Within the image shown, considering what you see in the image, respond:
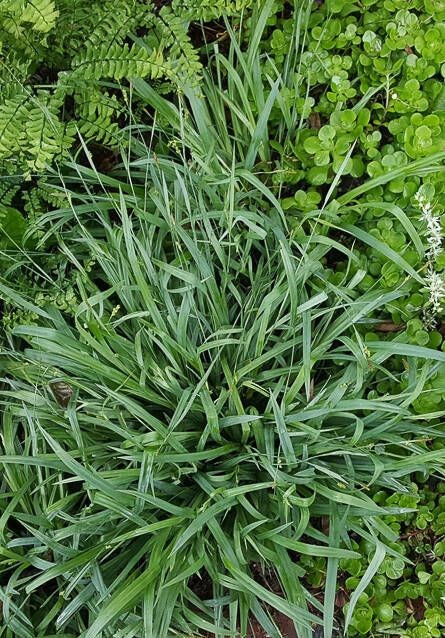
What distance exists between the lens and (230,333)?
1.79 m

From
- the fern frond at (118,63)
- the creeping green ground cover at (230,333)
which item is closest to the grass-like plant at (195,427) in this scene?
the creeping green ground cover at (230,333)

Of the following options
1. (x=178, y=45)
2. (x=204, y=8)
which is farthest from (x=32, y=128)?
(x=204, y=8)

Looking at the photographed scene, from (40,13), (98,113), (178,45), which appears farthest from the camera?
(98,113)

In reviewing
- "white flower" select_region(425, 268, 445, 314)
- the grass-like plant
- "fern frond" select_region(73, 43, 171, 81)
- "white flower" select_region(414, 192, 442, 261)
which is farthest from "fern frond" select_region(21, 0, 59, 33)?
"white flower" select_region(425, 268, 445, 314)

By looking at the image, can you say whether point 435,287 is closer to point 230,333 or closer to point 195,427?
point 230,333

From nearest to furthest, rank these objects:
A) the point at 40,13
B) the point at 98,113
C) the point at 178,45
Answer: the point at 40,13
the point at 178,45
the point at 98,113

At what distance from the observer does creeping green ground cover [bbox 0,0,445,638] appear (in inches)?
64.9

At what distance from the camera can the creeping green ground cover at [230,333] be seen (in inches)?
64.9

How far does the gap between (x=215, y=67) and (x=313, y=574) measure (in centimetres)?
163

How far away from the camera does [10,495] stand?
5.70 feet

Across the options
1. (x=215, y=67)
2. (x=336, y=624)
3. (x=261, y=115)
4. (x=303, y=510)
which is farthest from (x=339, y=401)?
(x=215, y=67)

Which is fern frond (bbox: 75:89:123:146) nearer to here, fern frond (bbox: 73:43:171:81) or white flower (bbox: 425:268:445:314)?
fern frond (bbox: 73:43:171:81)

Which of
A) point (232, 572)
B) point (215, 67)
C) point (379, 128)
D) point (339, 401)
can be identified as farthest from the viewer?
point (215, 67)

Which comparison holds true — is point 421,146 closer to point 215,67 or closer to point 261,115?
point 261,115
